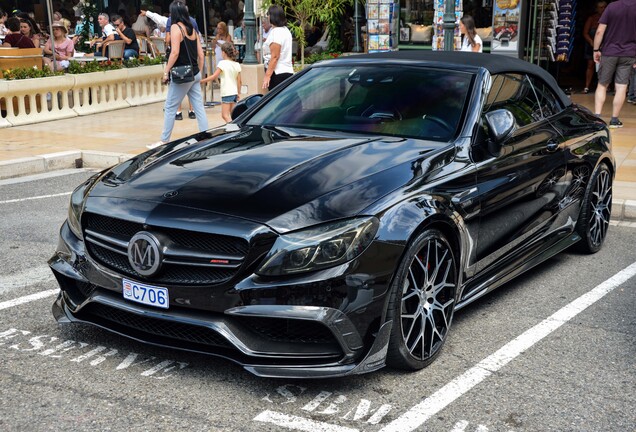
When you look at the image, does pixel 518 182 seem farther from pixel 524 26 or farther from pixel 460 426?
pixel 524 26

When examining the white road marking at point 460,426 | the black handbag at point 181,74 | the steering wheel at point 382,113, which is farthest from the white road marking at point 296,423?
the black handbag at point 181,74

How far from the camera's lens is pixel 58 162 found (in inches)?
435

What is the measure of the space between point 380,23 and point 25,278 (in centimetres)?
1495

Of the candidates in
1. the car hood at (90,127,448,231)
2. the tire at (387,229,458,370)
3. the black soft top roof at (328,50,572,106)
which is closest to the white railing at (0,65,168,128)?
the black soft top roof at (328,50,572,106)

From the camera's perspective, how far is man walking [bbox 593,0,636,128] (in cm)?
1267

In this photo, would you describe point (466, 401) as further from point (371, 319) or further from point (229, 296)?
point (229, 296)

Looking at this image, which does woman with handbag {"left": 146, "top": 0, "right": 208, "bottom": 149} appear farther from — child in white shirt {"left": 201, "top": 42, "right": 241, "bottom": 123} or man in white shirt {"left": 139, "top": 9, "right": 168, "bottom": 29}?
man in white shirt {"left": 139, "top": 9, "right": 168, "bottom": 29}

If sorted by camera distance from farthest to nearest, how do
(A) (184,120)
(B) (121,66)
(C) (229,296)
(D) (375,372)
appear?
1. (B) (121,66)
2. (A) (184,120)
3. (D) (375,372)
4. (C) (229,296)

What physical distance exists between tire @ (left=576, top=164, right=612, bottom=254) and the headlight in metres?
3.16

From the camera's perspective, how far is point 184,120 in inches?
581

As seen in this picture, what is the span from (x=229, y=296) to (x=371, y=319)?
66 cm

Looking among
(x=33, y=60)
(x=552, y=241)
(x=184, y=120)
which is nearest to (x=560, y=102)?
(x=552, y=241)

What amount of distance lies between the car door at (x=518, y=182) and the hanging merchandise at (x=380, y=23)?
13.9m

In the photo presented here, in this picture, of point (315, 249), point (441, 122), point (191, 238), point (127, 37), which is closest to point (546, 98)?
point (441, 122)
